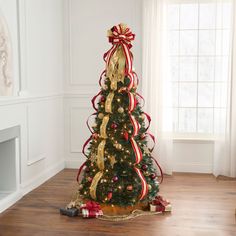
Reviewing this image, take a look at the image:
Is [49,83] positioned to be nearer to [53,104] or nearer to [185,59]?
[53,104]

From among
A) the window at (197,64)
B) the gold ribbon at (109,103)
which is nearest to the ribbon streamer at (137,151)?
the gold ribbon at (109,103)

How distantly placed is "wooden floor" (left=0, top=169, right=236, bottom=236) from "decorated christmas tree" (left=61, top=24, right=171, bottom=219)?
284mm

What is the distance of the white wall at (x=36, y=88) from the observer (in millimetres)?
4371

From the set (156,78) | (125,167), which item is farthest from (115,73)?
(156,78)

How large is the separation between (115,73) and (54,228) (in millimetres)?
1618

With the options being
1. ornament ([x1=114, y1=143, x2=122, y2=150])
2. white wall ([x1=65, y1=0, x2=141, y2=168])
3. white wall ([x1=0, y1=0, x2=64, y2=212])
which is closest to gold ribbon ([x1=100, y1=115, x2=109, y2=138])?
ornament ([x1=114, y1=143, x2=122, y2=150])

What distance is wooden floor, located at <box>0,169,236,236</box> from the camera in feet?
11.7

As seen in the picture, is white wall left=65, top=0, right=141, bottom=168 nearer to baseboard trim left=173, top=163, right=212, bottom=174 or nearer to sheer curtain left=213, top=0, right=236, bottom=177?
sheer curtain left=213, top=0, right=236, bottom=177

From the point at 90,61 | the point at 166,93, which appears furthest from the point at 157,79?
the point at 90,61

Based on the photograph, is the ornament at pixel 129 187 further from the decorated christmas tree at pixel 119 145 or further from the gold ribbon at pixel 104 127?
the gold ribbon at pixel 104 127

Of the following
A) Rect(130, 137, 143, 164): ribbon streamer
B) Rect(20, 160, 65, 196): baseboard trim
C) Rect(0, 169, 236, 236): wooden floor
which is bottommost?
→ Rect(0, 169, 236, 236): wooden floor

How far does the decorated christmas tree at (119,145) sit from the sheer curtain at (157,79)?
4.62 feet

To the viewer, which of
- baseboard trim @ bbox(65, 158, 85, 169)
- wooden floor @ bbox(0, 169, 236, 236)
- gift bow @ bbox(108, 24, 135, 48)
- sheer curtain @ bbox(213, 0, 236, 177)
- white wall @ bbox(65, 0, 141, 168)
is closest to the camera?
wooden floor @ bbox(0, 169, 236, 236)

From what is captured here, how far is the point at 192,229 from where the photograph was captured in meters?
3.63
